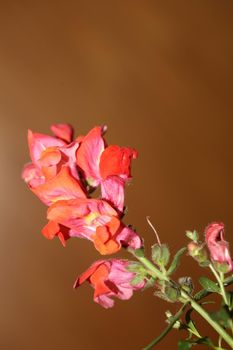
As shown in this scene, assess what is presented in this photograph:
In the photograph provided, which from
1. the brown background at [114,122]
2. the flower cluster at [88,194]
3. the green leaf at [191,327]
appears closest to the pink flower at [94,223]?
the flower cluster at [88,194]

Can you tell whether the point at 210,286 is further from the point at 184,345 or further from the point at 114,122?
the point at 114,122

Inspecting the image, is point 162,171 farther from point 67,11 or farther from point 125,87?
point 67,11

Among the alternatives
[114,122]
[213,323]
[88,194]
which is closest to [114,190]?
[88,194]

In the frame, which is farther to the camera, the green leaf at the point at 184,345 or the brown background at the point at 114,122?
the brown background at the point at 114,122

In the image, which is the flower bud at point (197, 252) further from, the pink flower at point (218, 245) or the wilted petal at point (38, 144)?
the wilted petal at point (38, 144)

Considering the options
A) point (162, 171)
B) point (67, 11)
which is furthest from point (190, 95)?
point (67, 11)

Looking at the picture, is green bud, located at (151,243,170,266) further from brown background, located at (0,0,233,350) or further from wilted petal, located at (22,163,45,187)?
brown background, located at (0,0,233,350)

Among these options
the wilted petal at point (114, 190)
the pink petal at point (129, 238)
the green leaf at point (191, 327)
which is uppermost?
the wilted petal at point (114, 190)

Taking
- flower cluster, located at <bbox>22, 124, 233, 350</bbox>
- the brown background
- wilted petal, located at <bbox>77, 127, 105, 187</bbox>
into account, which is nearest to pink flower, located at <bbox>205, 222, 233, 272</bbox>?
flower cluster, located at <bbox>22, 124, 233, 350</bbox>
